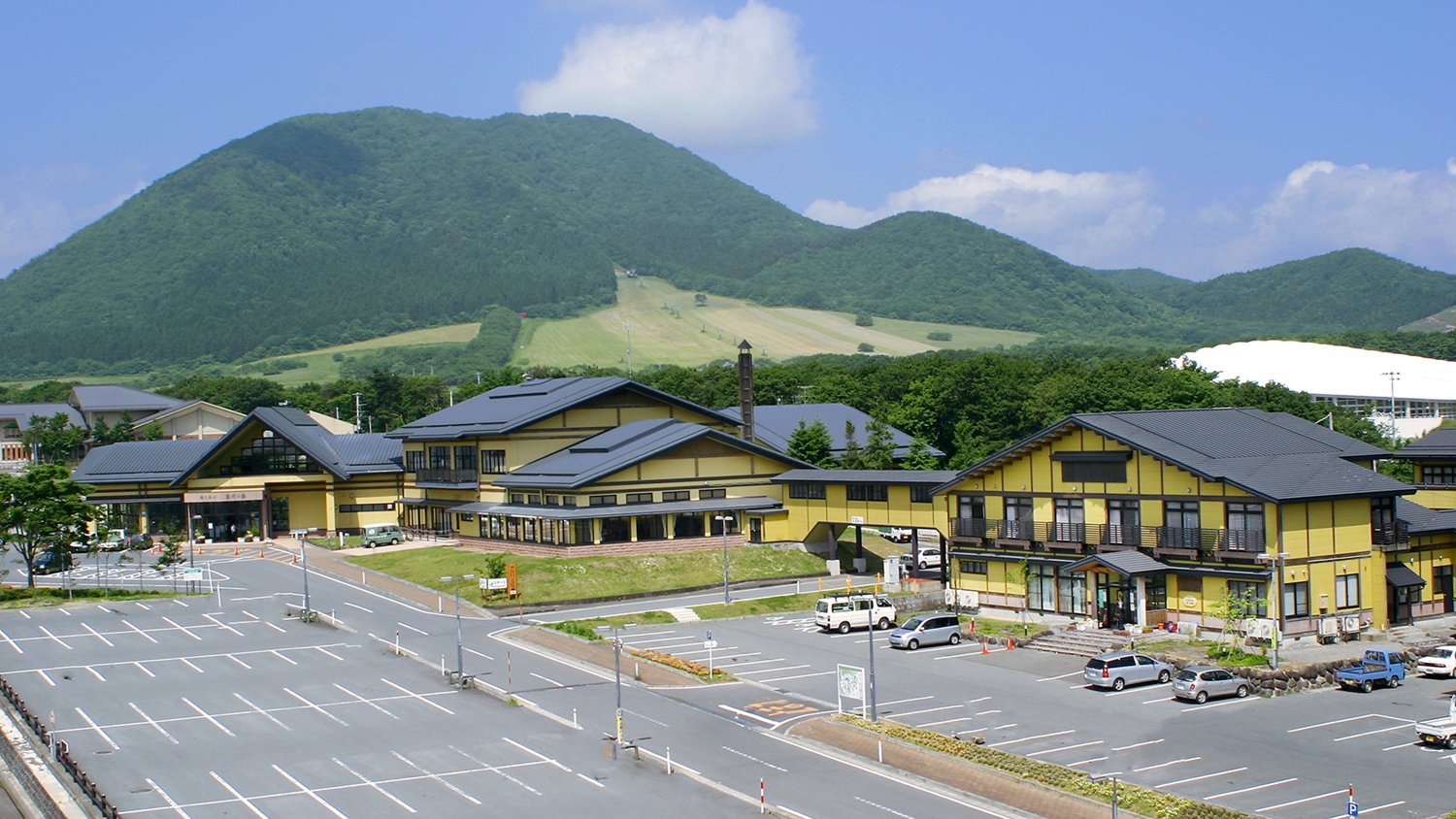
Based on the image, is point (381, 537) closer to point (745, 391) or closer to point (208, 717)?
point (745, 391)

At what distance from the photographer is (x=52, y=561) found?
253 ft

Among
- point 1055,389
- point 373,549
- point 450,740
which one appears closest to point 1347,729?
point 450,740

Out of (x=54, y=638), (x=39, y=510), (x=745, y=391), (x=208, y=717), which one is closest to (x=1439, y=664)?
(x=208, y=717)

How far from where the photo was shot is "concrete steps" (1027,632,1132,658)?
51031 mm

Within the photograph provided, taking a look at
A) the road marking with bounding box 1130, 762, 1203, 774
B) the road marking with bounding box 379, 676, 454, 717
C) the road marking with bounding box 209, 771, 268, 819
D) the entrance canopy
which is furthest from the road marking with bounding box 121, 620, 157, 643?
the road marking with bounding box 1130, 762, 1203, 774

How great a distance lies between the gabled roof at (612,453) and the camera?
7681 cm

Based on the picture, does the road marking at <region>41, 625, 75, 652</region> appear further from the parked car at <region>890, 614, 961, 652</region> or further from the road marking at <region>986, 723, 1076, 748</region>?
the road marking at <region>986, 723, 1076, 748</region>

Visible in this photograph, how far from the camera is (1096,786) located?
31.2m

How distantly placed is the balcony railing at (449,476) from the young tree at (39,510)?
24.6 m

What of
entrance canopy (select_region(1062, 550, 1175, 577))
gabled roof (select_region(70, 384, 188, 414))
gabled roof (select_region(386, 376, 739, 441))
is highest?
gabled roof (select_region(70, 384, 188, 414))

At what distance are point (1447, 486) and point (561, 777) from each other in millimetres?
51641

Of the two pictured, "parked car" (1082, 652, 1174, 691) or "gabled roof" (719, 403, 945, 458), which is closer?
"parked car" (1082, 652, 1174, 691)

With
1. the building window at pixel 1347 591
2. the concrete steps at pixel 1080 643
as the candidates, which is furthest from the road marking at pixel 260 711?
the building window at pixel 1347 591

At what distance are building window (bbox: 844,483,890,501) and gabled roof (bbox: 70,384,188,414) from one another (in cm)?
13737
